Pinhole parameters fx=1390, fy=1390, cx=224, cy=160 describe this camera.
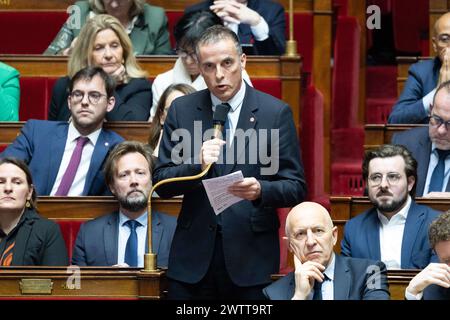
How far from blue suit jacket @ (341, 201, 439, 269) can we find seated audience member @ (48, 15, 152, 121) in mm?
800

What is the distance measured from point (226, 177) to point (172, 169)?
0.43ft

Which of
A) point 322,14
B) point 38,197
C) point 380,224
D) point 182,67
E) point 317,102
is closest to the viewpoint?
point 380,224

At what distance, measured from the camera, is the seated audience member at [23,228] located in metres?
2.70

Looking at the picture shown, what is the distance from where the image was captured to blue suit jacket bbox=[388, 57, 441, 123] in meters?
3.22

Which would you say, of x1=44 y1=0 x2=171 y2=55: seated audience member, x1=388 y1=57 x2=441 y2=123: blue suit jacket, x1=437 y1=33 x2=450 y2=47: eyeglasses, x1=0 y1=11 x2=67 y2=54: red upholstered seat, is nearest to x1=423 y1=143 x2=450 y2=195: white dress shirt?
x1=388 y1=57 x2=441 y2=123: blue suit jacket

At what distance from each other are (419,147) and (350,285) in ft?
2.35

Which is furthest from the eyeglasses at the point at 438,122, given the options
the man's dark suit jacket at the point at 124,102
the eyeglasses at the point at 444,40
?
the man's dark suit jacket at the point at 124,102

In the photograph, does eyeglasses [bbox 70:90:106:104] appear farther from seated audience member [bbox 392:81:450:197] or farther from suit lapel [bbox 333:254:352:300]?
suit lapel [bbox 333:254:352:300]

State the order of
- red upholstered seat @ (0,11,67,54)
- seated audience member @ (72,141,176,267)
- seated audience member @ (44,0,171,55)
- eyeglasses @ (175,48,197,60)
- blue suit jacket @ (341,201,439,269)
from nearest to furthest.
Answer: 1. blue suit jacket @ (341,201,439,269)
2. seated audience member @ (72,141,176,267)
3. eyeglasses @ (175,48,197,60)
4. seated audience member @ (44,0,171,55)
5. red upholstered seat @ (0,11,67,54)

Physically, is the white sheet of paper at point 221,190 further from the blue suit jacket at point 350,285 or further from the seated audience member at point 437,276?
the seated audience member at point 437,276

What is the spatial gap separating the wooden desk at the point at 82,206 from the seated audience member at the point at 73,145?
0.39 ft
